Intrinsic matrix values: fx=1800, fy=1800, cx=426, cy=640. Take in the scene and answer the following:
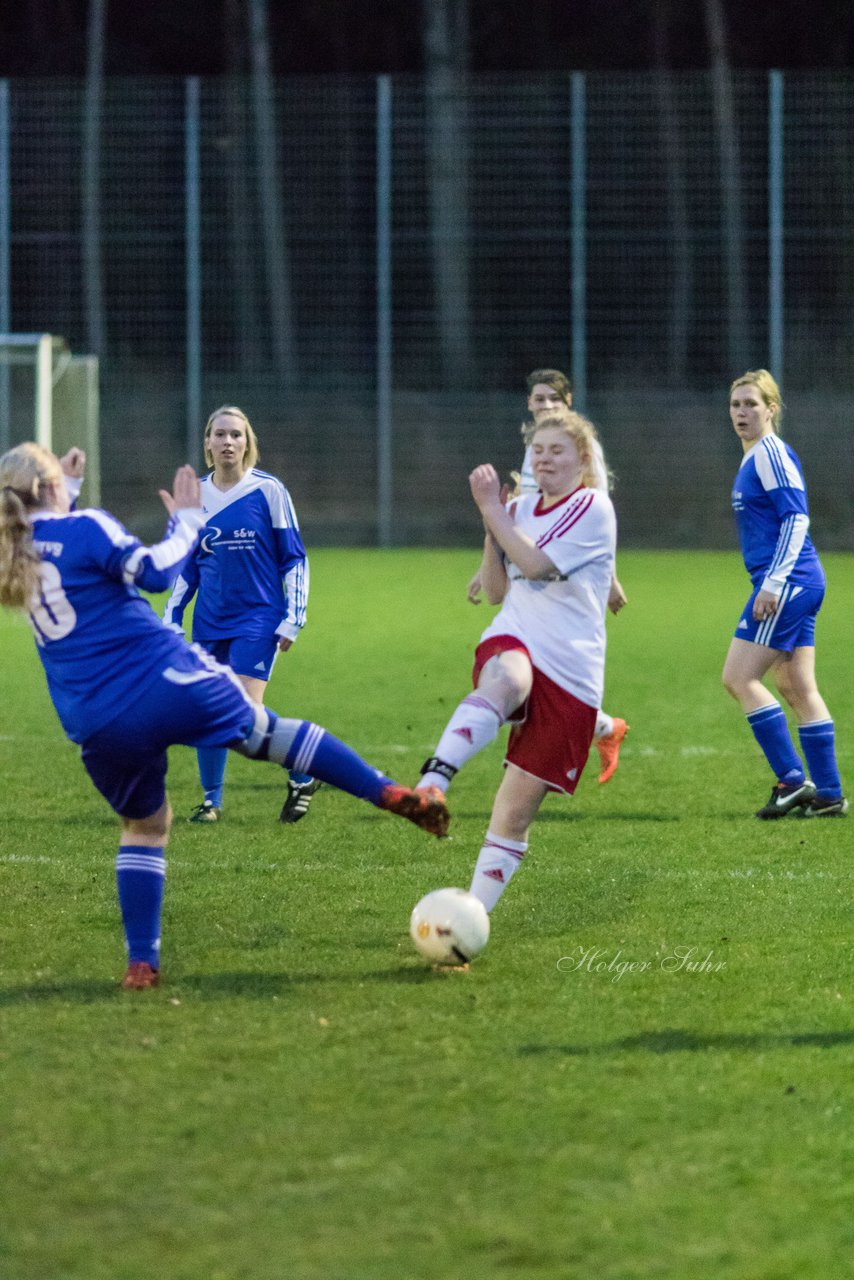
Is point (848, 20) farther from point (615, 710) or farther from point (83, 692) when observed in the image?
point (83, 692)

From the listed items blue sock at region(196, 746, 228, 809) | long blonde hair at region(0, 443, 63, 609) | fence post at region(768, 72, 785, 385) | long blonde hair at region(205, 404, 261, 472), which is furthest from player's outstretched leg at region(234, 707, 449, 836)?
fence post at region(768, 72, 785, 385)

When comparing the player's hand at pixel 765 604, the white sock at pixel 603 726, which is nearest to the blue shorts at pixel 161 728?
the white sock at pixel 603 726

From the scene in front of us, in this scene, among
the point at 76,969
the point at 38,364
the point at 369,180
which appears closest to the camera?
the point at 76,969

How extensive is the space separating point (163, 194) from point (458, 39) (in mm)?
8634

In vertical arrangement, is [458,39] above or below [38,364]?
above

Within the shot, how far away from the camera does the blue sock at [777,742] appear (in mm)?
7609

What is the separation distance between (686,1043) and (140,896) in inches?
60.3

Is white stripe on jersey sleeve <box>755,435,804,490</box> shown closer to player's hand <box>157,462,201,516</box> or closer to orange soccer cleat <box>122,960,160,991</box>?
player's hand <box>157,462,201,516</box>

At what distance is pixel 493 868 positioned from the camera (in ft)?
16.9

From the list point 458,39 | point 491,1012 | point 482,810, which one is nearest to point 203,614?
point 482,810

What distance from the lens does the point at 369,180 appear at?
25.9 m

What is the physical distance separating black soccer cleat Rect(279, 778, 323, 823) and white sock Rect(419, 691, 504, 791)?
9.03 feet

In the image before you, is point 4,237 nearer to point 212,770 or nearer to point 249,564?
point 249,564

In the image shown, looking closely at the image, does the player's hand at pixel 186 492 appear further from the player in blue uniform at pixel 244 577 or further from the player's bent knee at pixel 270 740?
the player in blue uniform at pixel 244 577
